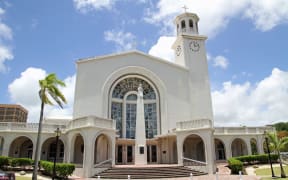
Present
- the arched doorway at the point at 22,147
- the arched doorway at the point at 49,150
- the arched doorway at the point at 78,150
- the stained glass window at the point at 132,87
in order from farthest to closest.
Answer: the stained glass window at the point at 132,87 → the arched doorway at the point at 22,147 → the arched doorway at the point at 49,150 → the arched doorway at the point at 78,150

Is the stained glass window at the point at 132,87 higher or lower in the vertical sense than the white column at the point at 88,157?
higher

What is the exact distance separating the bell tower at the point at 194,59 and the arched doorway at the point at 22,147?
70.1 ft

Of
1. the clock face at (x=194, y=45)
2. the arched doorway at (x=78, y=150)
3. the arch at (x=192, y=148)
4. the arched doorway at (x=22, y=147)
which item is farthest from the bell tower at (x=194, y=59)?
the arched doorway at (x=22, y=147)

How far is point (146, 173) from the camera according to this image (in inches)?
736

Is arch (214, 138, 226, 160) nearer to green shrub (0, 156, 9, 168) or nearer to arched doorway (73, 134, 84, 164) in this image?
arched doorway (73, 134, 84, 164)

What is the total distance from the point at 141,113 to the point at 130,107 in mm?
4599

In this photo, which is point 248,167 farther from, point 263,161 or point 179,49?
point 179,49

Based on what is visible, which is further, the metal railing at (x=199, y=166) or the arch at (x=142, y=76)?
the arch at (x=142, y=76)

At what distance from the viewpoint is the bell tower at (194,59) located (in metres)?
30.2

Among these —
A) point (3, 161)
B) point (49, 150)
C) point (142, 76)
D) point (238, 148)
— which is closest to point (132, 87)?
point (142, 76)

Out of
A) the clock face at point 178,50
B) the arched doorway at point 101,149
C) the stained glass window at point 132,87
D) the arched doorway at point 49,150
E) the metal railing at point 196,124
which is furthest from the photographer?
the clock face at point 178,50

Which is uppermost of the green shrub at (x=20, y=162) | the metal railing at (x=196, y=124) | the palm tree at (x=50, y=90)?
the palm tree at (x=50, y=90)

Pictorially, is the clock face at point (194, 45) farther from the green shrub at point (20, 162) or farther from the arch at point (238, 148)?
the green shrub at point (20, 162)

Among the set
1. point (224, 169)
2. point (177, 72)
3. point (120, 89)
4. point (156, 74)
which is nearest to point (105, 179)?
point (224, 169)
